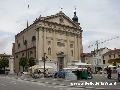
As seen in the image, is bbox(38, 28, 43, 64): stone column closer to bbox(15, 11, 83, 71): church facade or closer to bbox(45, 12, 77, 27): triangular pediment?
bbox(15, 11, 83, 71): church facade

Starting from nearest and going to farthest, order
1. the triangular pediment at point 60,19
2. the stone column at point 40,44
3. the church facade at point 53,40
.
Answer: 1. the stone column at point 40,44
2. the church facade at point 53,40
3. the triangular pediment at point 60,19

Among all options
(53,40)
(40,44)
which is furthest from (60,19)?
(40,44)

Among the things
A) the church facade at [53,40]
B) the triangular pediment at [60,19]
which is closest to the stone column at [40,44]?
the church facade at [53,40]


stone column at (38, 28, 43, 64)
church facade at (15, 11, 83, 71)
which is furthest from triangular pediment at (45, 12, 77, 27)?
stone column at (38, 28, 43, 64)

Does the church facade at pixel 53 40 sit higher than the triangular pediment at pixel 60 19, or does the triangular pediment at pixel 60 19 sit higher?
the triangular pediment at pixel 60 19

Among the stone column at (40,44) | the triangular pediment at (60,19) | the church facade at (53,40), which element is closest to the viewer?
the stone column at (40,44)

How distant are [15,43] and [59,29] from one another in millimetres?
24612

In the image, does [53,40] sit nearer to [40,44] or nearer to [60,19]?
[40,44]

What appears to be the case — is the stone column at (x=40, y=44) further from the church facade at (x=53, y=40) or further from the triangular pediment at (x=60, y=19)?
the triangular pediment at (x=60, y=19)

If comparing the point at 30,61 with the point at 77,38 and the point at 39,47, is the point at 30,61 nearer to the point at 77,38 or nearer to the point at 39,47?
the point at 39,47

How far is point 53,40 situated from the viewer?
60.4 metres

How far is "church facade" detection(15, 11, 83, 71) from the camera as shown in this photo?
5788 centimetres

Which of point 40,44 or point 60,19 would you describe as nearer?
point 40,44

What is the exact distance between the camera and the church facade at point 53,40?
57875 millimetres
